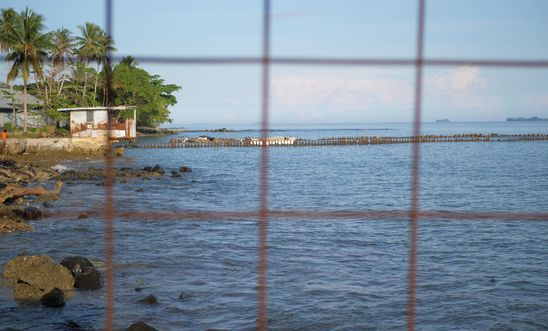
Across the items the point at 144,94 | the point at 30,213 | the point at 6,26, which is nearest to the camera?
the point at 30,213

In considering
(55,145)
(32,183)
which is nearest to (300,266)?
(32,183)

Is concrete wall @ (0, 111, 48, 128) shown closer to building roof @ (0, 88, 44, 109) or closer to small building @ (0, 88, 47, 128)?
small building @ (0, 88, 47, 128)

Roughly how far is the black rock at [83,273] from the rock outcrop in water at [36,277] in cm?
16

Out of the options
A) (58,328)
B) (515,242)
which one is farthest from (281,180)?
(58,328)

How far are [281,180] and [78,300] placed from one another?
26570mm

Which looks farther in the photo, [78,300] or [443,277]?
[443,277]

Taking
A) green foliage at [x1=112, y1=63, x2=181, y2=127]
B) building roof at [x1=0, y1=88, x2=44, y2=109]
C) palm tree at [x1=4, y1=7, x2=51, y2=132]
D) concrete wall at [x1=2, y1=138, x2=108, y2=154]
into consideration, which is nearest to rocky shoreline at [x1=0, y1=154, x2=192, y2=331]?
concrete wall at [x1=2, y1=138, x2=108, y2=154]

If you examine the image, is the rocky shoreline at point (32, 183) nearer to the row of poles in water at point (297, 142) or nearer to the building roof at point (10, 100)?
the building roof at point (10, 100)

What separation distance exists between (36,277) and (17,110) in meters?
37.9

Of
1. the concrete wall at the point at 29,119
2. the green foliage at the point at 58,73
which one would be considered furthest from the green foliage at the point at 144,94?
the concrete wall at the point at 29,119

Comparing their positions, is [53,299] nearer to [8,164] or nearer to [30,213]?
[30,213]

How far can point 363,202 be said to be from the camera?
84.0 feet

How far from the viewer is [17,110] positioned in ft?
142

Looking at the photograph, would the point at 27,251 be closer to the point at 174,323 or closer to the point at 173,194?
the point at 174,323
